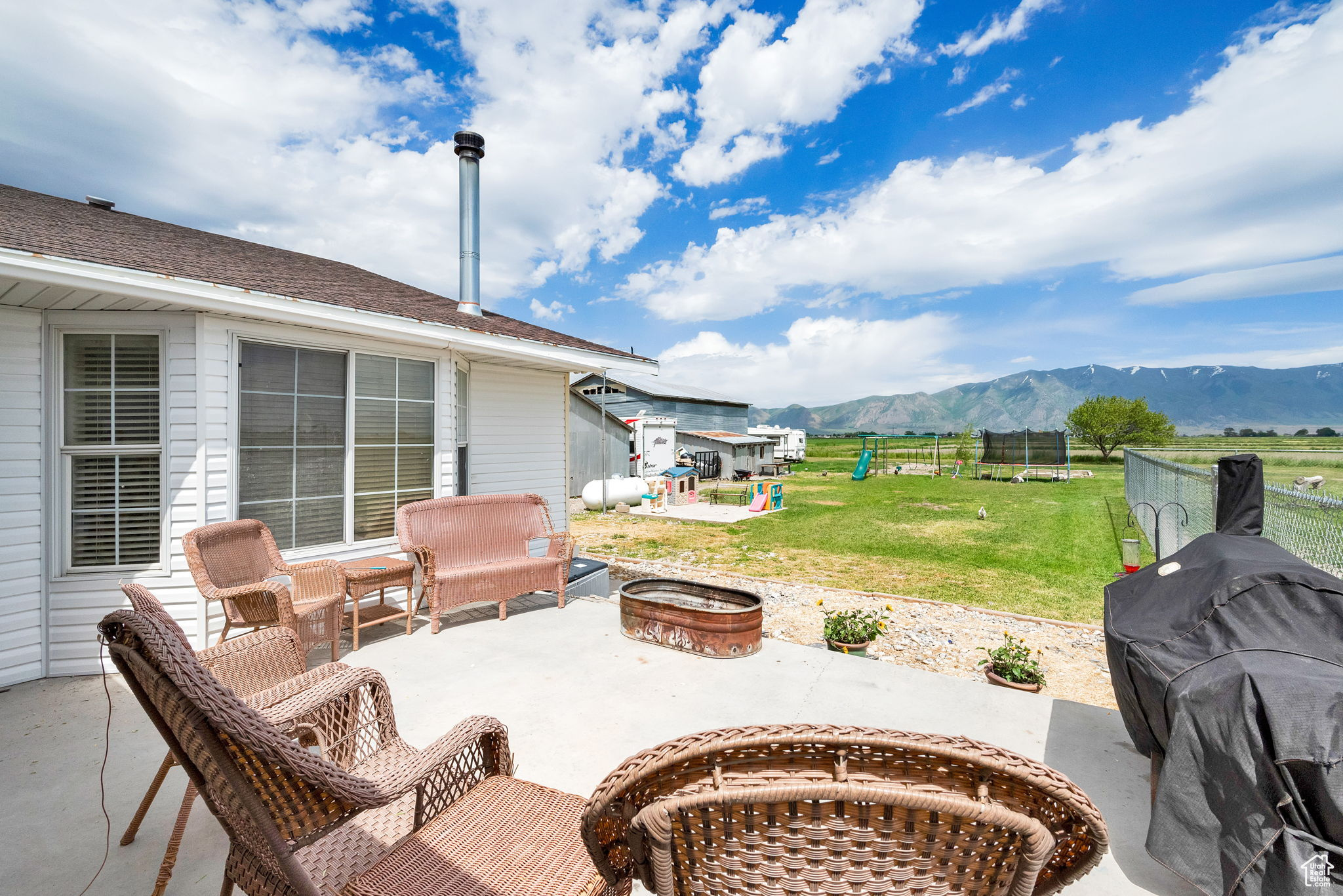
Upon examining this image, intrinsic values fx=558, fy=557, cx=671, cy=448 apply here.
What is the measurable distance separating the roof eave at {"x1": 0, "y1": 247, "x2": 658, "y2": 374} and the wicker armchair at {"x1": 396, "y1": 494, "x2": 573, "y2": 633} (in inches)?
59.5

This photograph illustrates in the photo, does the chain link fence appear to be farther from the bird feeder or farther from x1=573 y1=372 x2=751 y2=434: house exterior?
x1=573 y1=372 x2=751 y2=434: house exterior

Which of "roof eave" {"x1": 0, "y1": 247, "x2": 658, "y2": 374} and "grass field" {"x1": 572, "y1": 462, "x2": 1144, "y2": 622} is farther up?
"roof eave" {"x1": 0, "y1": 247, "x2": 658, "y2": 374}

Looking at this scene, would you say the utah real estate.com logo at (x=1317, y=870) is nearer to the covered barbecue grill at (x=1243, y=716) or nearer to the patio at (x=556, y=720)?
the covered barbecue grill at (x=1243, y=716)

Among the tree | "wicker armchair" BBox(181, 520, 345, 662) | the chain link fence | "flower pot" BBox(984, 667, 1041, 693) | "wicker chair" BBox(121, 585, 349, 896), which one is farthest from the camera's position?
the tree

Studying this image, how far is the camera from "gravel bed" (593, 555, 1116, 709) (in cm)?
488

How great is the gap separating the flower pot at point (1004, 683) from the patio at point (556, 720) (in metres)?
0.58

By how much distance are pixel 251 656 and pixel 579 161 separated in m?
10.6

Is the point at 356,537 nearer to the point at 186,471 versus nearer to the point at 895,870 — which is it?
the point at 186,471

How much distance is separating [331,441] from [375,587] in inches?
52.3

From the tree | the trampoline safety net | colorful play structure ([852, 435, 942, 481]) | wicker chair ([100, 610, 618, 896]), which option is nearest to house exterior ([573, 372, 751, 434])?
colorful play structure ([852, 435, 942, 481])

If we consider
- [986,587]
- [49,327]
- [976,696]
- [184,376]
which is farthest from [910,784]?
[986,587]

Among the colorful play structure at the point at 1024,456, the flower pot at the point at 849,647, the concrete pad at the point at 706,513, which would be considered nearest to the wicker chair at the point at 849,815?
the flower pot at the point at 849,647

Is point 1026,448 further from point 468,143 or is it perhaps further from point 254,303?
point 254,303

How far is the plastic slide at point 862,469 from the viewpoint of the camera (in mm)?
25734
